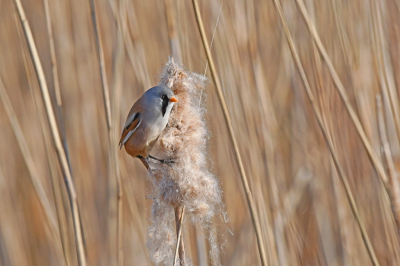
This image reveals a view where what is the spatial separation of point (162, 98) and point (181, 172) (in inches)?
11.7

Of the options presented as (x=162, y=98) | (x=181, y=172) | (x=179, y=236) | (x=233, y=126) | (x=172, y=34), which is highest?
(x=172, y=34)

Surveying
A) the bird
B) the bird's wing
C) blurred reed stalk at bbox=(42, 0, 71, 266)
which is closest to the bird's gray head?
the bird

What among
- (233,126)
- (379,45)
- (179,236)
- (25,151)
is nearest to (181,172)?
(179,236)

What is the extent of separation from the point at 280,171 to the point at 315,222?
336 mm

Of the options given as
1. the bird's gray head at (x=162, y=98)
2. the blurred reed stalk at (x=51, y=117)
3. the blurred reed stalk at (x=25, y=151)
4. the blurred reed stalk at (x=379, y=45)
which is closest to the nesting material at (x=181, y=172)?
the bird's gray head at (x=162, y=98)

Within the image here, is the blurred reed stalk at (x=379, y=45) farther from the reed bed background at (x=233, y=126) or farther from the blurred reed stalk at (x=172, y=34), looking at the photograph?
the blurred reed stalk at (x=172, y=34)

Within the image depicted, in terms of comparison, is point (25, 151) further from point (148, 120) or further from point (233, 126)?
point (233, 126)

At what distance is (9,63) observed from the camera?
6.89 feet

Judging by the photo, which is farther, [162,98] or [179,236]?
[162,98]

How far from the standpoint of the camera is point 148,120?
1537 millimetres

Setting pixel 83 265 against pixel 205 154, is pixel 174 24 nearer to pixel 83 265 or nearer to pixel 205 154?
pixel 205 154

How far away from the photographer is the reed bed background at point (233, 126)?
5.48 feet

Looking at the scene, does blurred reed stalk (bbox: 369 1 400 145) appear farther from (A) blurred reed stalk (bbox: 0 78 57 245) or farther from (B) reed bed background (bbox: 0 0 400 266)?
(A) blurred reed stalk (bbox: 0 78 57 245)

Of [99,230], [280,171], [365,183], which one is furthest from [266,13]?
[99,230]
